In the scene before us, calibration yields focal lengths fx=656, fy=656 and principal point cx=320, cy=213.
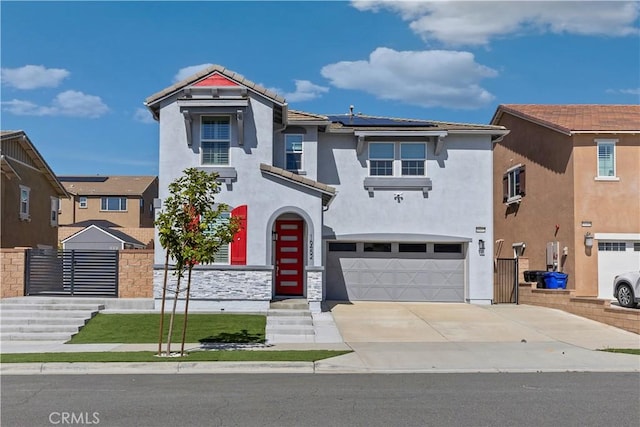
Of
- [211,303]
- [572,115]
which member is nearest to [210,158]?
[211,303]

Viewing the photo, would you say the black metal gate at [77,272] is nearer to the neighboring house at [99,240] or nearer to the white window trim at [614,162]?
the white window trim at [614,162]

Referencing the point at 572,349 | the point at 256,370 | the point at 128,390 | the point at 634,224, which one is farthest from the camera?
the point at 634,224

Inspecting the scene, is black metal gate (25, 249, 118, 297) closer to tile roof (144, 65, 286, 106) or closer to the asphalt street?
tile roof (144, 65, 286, 106)

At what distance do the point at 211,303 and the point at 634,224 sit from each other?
553 inches

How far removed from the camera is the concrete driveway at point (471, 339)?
1269 cm

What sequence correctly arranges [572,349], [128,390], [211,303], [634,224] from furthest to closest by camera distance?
[634,224] < [211,303] < [572,349] < [128,390]

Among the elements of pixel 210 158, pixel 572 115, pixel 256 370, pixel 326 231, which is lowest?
pixel 256 370

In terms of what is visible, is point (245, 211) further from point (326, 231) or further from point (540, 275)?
point (540, 275)

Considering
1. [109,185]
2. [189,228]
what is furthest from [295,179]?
[109,185]

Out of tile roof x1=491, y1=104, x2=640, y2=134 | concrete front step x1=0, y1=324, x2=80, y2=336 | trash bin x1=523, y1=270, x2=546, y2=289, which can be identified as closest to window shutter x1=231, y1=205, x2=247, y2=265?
concrete front step x1=0, y1=324, x2=80, y2=336

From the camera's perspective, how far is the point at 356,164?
2359cm

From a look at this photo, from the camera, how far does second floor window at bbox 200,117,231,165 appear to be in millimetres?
20312

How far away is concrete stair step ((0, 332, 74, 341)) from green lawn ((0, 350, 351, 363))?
9.11ft

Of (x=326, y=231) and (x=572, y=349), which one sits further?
(x=326, y=231)
